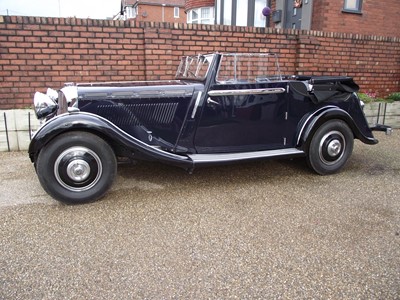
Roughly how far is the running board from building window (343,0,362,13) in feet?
20.2

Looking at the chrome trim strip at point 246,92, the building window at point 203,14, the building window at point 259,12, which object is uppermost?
the building window at point 203,14

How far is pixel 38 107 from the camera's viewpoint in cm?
386

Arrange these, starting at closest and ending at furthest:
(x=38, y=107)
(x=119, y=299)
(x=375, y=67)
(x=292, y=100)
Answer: (x=119, y=299) → (x=38, y=107) → (x=292, y=100) → (x=375, y=67)

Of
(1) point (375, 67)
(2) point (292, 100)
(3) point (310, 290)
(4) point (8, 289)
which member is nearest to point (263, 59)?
(2) point (292, 100)

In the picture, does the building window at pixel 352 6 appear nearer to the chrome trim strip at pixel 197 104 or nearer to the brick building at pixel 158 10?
the chrome trim strip at pixel 197 104

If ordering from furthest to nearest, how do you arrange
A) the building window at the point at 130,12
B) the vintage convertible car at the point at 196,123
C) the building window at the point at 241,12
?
1. the building window at the point at 130,12
2. the building window at the point at 241,12
3. the vintage convertible car at the point at 196,123

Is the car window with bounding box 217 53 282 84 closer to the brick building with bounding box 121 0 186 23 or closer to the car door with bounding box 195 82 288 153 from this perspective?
the car door with bounding box 195 82 288 153

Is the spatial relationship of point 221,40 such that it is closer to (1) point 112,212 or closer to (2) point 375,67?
(2) point 375,67

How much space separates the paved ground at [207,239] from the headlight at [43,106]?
2.80 feet

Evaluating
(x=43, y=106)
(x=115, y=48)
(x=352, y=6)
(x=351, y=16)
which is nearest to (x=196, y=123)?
(x=43, y=106)

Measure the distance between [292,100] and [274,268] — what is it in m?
2.40

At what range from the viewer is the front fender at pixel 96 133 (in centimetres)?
331

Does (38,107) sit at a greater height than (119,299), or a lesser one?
greater

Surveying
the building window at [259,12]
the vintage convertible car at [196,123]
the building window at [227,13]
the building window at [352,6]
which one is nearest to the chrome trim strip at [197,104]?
the vintage convertible car at [196,123]
